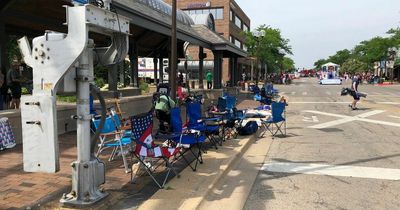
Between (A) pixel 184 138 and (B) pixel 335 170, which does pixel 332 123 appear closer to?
(B) pixel 335 170

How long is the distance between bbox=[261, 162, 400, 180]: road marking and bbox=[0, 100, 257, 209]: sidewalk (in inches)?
35.5

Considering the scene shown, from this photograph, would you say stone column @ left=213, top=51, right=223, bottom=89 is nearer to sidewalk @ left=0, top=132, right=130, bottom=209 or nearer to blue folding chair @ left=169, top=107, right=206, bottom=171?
blue folding chair @ left=169, top=107, right=206, bottom=171

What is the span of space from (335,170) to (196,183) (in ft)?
8.97

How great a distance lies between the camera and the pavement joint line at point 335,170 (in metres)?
7.15

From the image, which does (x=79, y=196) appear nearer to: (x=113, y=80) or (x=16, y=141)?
(x=16, y=141)

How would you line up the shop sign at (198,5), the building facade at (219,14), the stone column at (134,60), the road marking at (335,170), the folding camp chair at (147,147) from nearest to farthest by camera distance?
the folding camp chair at (147,147) → the road marking at (335,170) → the stone column at (134,60) → the building facade at (219,14) → the shop sign at (198,5)

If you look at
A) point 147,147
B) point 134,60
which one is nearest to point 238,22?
point 134,60

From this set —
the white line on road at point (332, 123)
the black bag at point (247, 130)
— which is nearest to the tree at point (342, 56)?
the white line on road at point (332, 123)

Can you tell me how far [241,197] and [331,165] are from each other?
277 centimetres

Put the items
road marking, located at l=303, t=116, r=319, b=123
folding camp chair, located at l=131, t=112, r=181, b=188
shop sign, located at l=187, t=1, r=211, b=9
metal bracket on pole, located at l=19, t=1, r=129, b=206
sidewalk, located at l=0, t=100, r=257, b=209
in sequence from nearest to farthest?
1. metal bracket on pole, located at l=19, t=1, r=129, b=206
2. sidewalk, located at l=0, t=100, r=257, b=209
3. folding camp chair, located at l=131, t=112, r=181, b=188
4. road marking, located at l=303, t=116, r=319, b=123
5. shop sign, located at l=187, t=1, r=211, b=9

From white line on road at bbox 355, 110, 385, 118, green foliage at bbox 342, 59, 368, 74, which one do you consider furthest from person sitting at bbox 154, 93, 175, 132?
green foliage at bbox 342, 59, 368, 74

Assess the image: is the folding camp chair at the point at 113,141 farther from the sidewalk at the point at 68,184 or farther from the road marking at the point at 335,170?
the road marking at the point at 335,170

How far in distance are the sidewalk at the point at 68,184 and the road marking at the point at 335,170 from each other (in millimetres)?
903

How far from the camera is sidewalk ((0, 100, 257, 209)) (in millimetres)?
5232
